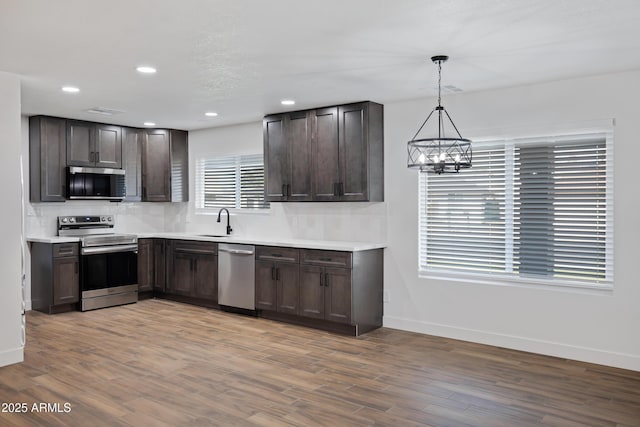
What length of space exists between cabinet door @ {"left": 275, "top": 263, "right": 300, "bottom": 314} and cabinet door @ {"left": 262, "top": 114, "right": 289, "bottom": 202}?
89cm

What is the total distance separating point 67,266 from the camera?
628cm

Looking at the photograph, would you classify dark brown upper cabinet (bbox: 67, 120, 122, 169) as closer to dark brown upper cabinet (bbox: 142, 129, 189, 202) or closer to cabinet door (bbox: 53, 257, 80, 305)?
dark brown upper cabinet (bbox: 142, 129, 189, 202)

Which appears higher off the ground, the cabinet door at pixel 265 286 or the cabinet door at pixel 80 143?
the cabinet door at pixel 80 143

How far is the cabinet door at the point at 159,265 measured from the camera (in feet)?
23.6

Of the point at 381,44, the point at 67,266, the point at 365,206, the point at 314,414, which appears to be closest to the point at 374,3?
the point at 381,44

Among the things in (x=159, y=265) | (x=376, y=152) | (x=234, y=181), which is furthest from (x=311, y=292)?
(x=159, y=265)

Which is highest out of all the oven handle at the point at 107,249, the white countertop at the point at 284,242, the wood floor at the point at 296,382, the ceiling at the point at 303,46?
the ceiling at the point at 303,46

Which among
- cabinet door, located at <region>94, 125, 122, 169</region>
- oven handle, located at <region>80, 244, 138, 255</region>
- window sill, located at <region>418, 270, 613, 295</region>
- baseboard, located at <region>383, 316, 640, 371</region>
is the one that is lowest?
baseboard, located at <region>383, 316, 640, 371</region>

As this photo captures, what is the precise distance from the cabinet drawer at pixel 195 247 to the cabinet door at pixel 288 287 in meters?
1.15

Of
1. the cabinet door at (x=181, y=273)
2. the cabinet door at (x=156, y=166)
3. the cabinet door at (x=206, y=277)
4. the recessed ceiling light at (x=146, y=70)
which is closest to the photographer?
the recessed ceiling light at (x=146, y=70)

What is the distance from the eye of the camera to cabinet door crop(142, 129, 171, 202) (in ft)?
24.5

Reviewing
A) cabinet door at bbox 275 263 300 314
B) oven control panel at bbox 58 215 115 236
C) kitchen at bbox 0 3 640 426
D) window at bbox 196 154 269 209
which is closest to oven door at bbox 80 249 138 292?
oven control panel at bbox 58 215 115 236

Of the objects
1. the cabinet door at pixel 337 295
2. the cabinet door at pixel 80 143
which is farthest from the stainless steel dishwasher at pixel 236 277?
the cabinet door at pixel 80 143

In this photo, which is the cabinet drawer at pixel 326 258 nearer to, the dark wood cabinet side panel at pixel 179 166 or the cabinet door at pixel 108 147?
the dark wood cabinet side panel at pixel 179 166
